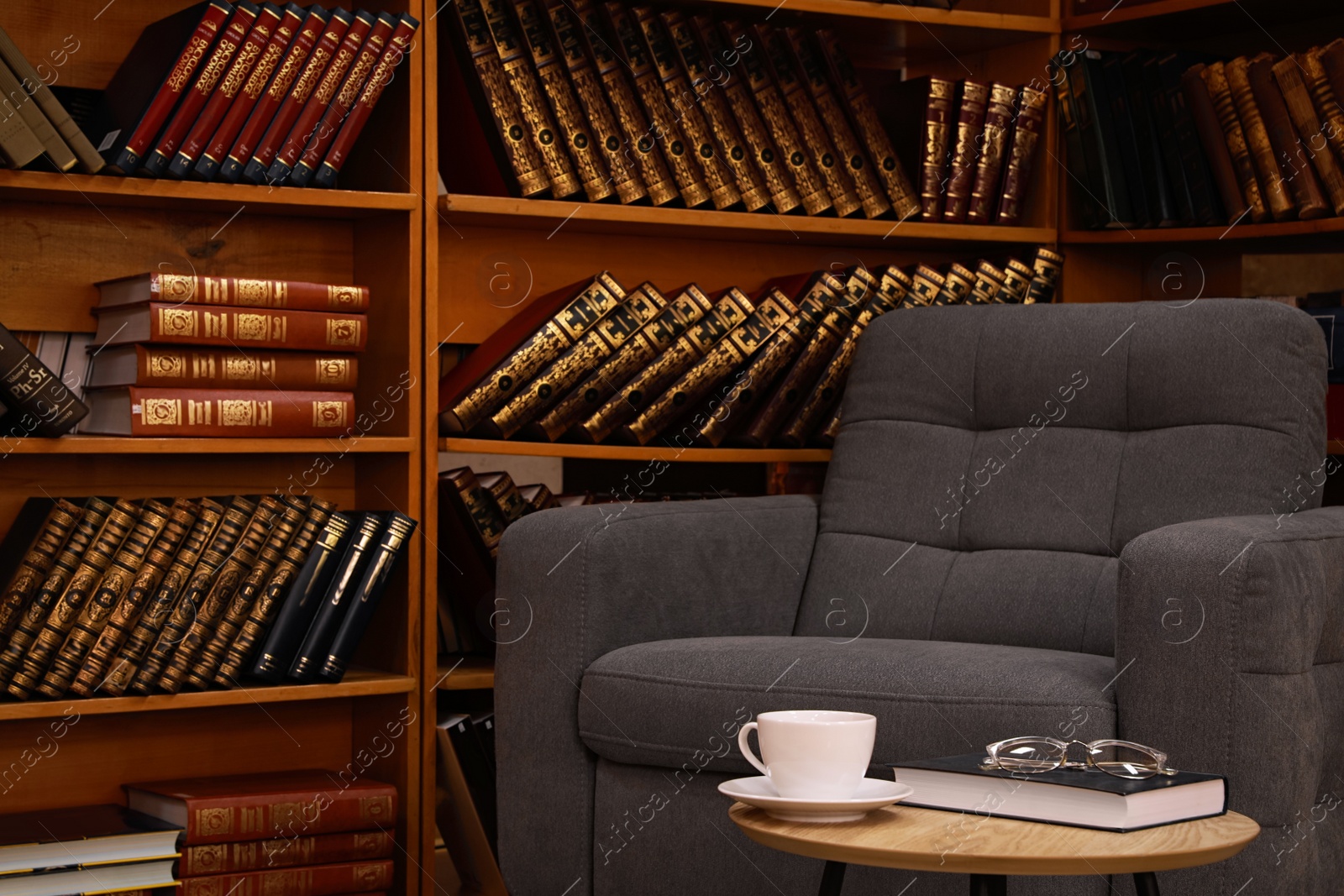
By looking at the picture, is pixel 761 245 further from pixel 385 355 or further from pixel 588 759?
pixel 588 759

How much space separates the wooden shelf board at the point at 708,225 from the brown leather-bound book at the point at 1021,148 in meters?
0.05

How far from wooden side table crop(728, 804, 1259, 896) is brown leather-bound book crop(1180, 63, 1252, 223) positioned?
1.49m

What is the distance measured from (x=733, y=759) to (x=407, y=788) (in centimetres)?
74

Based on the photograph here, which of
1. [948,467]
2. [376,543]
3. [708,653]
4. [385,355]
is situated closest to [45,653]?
[376,543]

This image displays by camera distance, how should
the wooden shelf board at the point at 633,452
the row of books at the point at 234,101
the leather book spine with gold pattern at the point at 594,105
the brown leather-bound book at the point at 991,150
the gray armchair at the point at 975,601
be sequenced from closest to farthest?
the gray armchair at the point at 975,601 → the row of books at the point at 234,101 → the wooden shelf board at the point at 633,452 → the leather book spine with gold pattern at the point at 594,105 → the brown leather-bound book at the point at 991,150

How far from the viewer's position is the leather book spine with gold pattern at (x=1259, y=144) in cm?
222

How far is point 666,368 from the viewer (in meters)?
2.20

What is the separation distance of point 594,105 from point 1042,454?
2.83 feet

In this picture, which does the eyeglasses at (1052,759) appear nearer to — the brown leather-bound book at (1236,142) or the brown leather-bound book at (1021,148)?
the brown leather-bound book at (1236,142)

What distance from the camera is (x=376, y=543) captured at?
6.68 ft

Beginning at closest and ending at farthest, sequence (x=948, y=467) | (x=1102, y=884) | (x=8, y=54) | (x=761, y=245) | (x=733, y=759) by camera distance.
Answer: (x=1102, y=884) < (x=733, y=759) < (x=8, y=54) < (x=948, y=467) < (x=761, y=245)

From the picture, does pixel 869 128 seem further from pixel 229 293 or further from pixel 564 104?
pixel 229 293

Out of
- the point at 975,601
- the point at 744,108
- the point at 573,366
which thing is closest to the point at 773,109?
the point at 744,108

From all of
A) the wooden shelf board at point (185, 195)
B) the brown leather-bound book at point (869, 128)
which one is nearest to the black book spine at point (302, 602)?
the wooden shelf board at point (185, 195)
